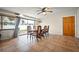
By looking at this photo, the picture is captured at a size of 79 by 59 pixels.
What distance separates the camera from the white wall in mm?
2613

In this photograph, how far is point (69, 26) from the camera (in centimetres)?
268

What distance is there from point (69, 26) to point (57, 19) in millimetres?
328

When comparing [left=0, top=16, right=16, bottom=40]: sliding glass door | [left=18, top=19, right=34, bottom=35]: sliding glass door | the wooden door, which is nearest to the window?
[left=0, top=16, right=16, bottom=40]: sliding glass door

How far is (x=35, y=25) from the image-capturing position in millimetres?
2676

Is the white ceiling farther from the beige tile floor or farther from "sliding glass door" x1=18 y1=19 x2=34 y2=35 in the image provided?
the beige tile floor

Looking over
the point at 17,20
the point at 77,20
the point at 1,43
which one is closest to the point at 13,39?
the point at 1,43

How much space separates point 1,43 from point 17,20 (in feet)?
2.07

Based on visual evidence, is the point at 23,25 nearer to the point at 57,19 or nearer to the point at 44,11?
the point at 44,11

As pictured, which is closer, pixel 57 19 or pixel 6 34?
pixel 6 34

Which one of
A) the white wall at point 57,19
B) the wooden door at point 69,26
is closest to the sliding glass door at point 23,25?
the white wall at point 57,19

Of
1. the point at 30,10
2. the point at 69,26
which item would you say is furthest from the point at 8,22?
the point at 69,26

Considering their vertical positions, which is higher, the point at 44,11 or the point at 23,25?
the point at 44,11
